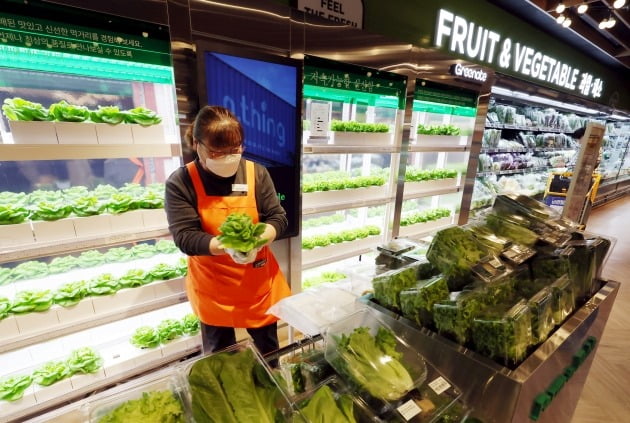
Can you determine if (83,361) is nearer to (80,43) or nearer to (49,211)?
(49,211)

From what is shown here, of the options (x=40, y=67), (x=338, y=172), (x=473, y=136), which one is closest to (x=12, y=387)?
(x=40, y=67)

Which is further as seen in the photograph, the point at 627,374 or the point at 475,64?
the point at 475,64

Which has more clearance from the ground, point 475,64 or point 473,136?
point 475,64

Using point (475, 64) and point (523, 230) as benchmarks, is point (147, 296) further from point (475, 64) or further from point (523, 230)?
point (475, 64)

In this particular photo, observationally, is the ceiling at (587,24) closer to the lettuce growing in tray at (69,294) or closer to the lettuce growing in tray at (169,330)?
the lettuce growing in tray at (169,330)

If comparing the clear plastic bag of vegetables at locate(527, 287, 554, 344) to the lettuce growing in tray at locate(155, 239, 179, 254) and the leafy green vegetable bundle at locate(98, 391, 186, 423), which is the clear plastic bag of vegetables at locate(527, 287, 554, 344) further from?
the lettuce growing in tray at locate(155, 239, 179, 254)

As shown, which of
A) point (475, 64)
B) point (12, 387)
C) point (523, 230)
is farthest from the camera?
point (475, 64)

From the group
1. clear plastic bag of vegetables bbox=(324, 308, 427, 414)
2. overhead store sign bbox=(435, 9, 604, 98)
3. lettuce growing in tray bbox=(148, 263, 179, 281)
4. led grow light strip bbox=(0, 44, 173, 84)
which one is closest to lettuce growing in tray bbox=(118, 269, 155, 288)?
lettuce growing in tray bbox=(148, 263, 179, 281)

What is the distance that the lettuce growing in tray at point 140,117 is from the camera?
193 centimetres

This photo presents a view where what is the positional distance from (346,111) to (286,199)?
1.41 meters

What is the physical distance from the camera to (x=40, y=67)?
1718 mm

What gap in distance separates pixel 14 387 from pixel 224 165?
1.98 m

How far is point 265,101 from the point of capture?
238 centimetres

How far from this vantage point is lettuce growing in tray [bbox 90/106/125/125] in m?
1.83
